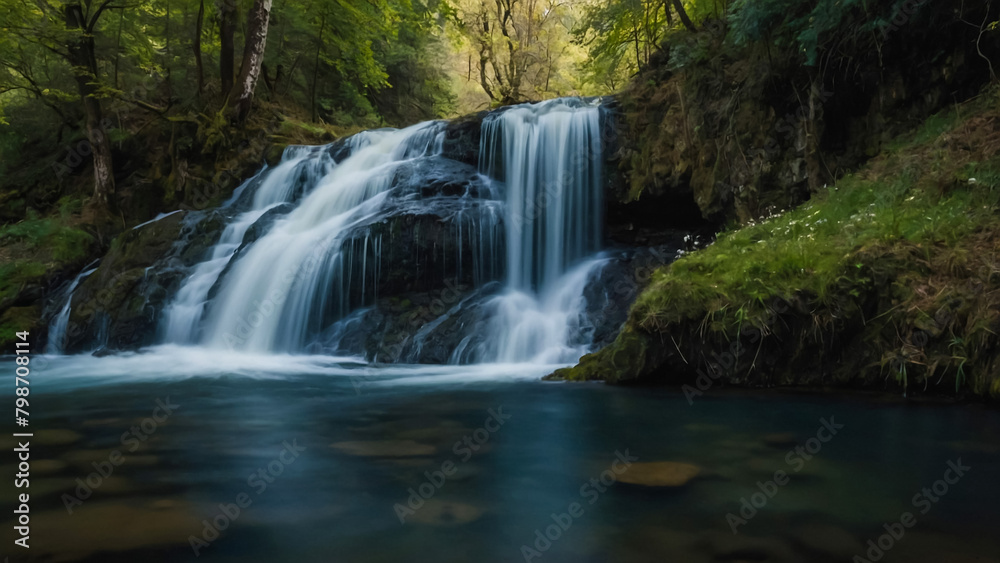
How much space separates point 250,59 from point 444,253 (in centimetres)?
956

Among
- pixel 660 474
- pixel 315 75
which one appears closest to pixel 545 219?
pixel 660 474

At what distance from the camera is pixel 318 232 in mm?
10648

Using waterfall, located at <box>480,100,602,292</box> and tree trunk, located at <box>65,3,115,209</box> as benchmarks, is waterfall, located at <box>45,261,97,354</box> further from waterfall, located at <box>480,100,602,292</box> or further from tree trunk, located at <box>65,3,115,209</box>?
waterfall, located at <box>480,100,602,292</box>

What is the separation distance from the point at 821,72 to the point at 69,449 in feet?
28.0

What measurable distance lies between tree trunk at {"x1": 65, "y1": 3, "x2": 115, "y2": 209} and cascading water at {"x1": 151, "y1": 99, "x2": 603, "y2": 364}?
615 cm

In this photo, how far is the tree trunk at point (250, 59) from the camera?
15203 mm

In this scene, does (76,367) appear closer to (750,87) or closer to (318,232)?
(318,232)

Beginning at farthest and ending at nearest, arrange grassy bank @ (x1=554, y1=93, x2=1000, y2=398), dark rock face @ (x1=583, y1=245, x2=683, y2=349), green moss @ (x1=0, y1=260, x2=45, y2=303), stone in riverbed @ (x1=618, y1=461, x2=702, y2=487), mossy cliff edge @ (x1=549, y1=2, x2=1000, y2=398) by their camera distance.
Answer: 1. green moss @ (x1=0, y1=260, x2=45, y2=303)
2. dark rock face @ (x1=583, y1=245, x2=683, y2=349)
3. mossy cliff edge @ (x1=549, y1=2, x2=1000, y2=398)
4. grassy bank @ (x1=554, y1=93, x2=1000, y2=398)
5. stone in riverbed @ (x1=618, y1=461, x2=702, y2=487)

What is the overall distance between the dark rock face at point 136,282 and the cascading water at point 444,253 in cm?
36

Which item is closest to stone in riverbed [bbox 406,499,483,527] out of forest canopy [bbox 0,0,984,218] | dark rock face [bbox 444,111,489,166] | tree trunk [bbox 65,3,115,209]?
forest canopy [bbox 0,0,984,218]

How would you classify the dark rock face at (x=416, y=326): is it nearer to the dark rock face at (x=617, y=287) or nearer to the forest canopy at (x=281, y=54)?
the dark rock face at (x=617, y=287)

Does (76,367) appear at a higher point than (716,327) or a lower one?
lower

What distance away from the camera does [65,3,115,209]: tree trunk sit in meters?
14.1

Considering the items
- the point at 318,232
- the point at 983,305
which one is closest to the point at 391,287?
the point at 318,232
